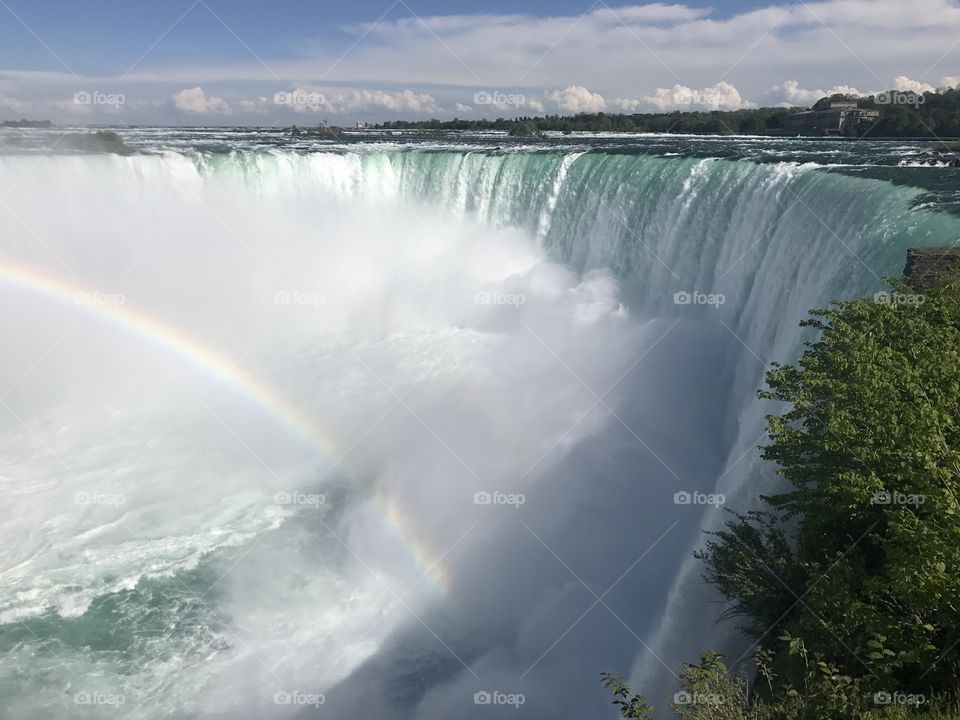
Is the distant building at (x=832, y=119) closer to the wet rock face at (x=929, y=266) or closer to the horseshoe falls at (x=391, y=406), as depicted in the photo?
the horseshoe falls at (x=391, y=406)

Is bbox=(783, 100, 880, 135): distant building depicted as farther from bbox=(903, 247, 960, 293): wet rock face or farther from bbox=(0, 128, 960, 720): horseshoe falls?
bbox=(903, 247, 960, 293): wet rock face

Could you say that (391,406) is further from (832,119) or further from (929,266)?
(832,119)

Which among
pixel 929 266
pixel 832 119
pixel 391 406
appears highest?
pixel 832 119

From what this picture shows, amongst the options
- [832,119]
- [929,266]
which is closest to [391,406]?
[929,266]

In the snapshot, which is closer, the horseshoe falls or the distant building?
the horseshoe falls

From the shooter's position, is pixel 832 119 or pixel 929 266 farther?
pixel 832 119

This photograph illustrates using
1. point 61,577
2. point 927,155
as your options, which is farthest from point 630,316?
point 61,577

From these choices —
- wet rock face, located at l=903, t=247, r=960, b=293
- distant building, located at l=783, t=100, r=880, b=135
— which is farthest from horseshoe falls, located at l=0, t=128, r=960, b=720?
distant building, located at l=783, t=100, r=880, b=135
